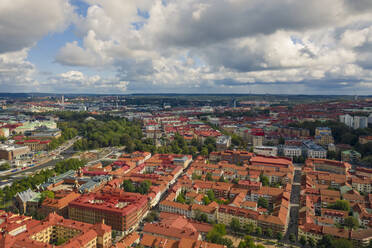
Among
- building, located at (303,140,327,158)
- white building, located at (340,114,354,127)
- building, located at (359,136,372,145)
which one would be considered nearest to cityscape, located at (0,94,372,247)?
building, located at (303,140,327,158)

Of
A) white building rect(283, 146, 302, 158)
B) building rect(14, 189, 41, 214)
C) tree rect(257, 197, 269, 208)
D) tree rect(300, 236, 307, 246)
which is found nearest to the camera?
tree rect(300, 236, 307, 246)

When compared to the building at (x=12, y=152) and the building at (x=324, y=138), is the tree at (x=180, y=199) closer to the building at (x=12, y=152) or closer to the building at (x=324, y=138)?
the building at (x=324, y=138)

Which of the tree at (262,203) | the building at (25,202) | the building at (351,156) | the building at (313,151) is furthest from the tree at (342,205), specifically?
the building at (25,202)

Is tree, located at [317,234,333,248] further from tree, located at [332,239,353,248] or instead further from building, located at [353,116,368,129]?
building, located at [353,116,368,129]

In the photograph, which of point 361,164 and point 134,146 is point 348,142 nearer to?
point 361,164

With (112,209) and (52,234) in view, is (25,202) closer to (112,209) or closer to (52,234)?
(52,234)

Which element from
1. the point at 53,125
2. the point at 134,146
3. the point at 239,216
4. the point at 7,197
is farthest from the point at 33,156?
the point at 239,216

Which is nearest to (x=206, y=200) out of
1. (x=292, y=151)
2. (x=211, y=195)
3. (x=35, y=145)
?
(x=211, y=195)
